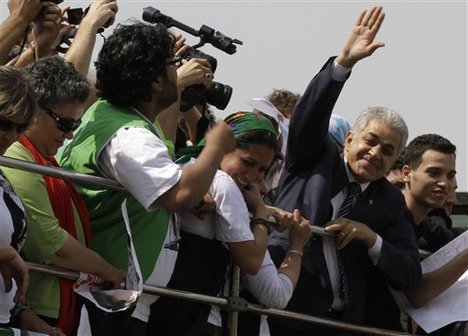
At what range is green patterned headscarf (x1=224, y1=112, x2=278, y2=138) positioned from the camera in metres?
6.25

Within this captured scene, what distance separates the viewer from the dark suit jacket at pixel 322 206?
21.8 ft

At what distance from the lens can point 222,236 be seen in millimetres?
5984

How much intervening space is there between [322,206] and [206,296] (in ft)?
3.31

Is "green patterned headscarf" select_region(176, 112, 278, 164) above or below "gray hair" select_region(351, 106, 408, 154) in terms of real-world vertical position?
below

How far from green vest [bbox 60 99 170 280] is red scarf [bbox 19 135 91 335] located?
0.37 ft

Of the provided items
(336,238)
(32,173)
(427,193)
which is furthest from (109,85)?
(427,193)

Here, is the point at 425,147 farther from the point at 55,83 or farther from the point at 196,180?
the point at 55,83

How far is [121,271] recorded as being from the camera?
5684 millimetres

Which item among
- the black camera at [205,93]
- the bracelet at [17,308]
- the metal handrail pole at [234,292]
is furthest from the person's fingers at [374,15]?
the bracelet at [17,308]

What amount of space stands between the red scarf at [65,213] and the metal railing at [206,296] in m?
0.10

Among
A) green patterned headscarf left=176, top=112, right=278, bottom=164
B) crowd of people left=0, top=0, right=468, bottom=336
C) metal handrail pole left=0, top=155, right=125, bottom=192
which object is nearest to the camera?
metal handrail pole left=0, top=155, right=125, bottom=192

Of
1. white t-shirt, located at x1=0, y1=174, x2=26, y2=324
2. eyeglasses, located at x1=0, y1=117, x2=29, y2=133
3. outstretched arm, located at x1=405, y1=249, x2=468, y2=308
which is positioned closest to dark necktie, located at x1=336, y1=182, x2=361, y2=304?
outstretched arm, located at x1=405, y1=249, x2=468, y2=308

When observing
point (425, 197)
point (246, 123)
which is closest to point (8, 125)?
point (246, 123)

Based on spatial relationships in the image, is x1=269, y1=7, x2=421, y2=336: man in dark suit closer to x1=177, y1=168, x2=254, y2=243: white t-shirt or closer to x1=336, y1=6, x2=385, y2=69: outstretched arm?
x1=336, y1=6, x2=385, y2=69: outstretched arm
